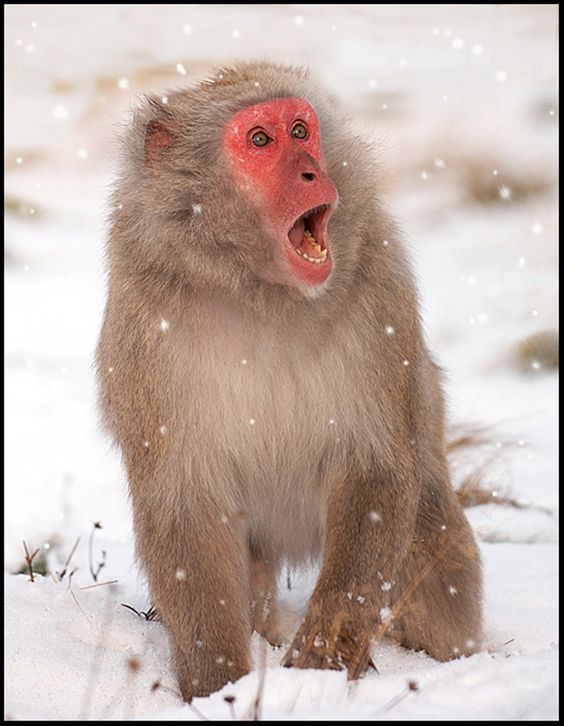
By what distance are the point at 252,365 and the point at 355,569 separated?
27.8 inches

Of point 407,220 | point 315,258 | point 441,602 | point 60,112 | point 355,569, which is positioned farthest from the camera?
point 60,112

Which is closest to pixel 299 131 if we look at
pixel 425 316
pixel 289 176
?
pixel 289 176

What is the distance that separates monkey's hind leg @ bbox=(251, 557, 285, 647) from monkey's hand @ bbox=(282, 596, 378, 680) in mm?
659

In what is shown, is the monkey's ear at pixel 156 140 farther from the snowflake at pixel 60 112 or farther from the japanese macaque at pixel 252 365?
the snowflake at pixel 60 112

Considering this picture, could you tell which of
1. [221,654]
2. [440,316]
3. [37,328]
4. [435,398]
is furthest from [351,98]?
[221,654]

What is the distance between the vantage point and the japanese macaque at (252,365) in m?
3.69

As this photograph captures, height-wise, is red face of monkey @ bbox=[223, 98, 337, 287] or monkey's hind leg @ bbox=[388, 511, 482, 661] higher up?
red face of monkey @ bbox=[223, 98, 337, 287]

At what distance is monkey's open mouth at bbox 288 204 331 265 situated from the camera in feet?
11.9

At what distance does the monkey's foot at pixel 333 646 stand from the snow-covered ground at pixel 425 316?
0.25 m

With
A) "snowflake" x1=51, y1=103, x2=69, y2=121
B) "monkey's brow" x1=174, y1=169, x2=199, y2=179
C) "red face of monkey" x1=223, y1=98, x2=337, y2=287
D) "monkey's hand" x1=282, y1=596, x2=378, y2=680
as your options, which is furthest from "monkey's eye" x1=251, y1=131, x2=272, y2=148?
"snowflake" x1=51, y1=103, x2=69, y2=121

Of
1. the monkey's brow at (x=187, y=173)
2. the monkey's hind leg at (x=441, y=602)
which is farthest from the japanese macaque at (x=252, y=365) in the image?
the monkey's hind leg at (x=441, y=602)

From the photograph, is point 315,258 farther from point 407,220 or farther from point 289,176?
point 407,220

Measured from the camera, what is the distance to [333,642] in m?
3.64

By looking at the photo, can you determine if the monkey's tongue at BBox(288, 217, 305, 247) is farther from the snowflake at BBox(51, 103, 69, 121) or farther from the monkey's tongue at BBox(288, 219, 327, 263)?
the snowflake at BBox(51, 103, 69, 121)
